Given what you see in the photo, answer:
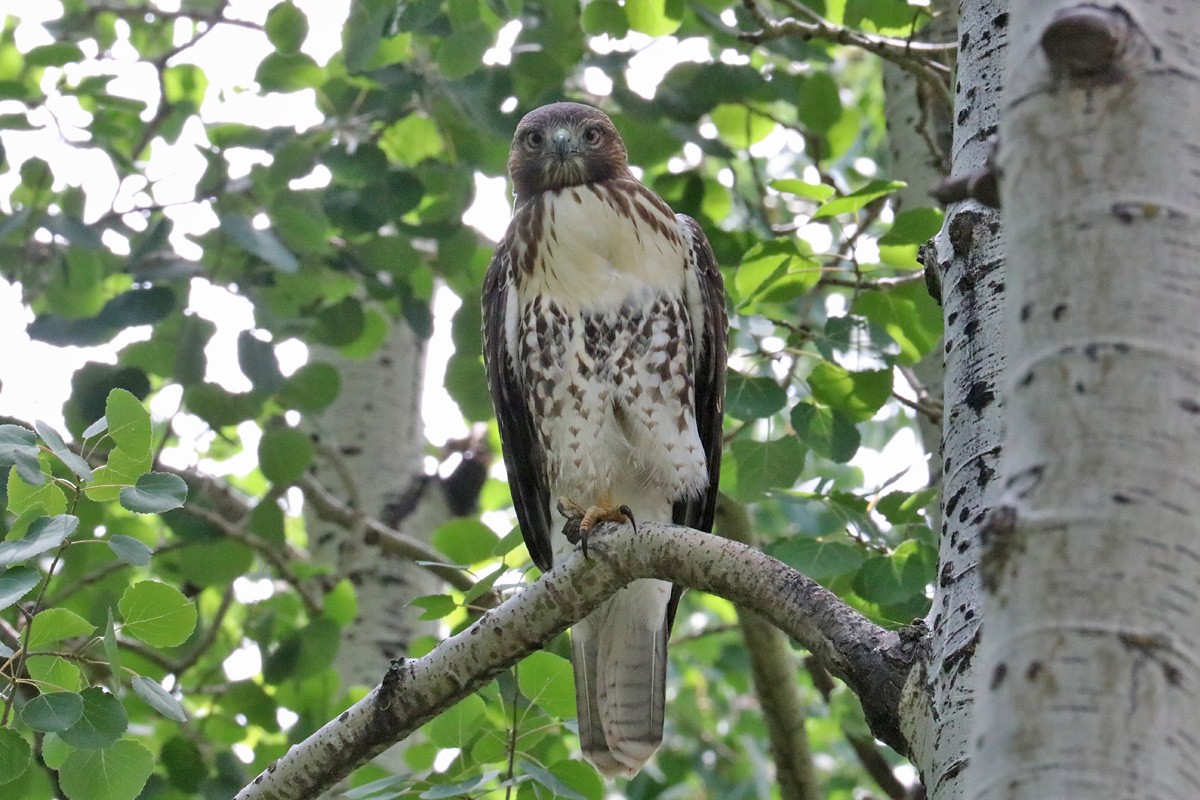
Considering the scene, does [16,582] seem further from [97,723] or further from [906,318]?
[906,318]

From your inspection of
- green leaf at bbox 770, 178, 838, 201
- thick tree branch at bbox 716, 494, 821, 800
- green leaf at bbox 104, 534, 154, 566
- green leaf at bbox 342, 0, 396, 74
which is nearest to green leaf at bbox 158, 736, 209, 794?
thick tree branch at bbox 716, 494, 821, 800

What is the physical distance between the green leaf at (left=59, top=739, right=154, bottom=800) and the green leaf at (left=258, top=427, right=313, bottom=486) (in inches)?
74.1

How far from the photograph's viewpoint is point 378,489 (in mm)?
5680

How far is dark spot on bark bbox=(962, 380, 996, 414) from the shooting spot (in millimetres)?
2068

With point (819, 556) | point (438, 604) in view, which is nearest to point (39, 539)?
point (438, 604)

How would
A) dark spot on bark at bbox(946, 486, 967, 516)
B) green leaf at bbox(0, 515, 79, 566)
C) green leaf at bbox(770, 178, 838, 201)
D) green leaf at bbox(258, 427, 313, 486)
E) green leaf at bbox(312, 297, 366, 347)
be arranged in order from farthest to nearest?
1. green leaf at bbox(312, 297, 366, 347)
2. green leaf at bbox(258, 427, 313, 486)
3. green leaf at bbox(770, 178, 838, 201)
4. green leaf at bbox(0, 515, 79, 566)
5. dark spot on bark at bbox(946, 486, 967, 516)

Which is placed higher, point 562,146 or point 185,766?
point 562,146

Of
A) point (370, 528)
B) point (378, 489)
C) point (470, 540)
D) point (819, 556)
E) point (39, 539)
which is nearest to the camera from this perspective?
point (39, 539)

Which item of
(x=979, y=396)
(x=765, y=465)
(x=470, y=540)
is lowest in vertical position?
(x=979, y=396)

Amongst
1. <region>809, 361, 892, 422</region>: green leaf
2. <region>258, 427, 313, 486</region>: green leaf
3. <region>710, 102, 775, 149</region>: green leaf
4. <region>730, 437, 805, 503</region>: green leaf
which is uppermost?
<region>710, 102, 775, 149</region>: green leaf

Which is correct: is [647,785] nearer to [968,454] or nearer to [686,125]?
[686,125]

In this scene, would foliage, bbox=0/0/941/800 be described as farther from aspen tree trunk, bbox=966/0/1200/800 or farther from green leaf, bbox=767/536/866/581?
aspen tree trunk, bbox=966/0/1200/800

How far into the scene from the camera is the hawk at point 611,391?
3.79 metres

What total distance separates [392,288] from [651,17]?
4.51 ft
